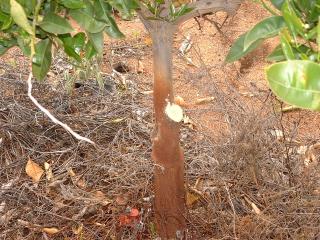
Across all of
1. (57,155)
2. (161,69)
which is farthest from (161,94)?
(57,155)

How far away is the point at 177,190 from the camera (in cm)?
187

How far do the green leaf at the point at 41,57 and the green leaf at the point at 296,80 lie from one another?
2.22 ft

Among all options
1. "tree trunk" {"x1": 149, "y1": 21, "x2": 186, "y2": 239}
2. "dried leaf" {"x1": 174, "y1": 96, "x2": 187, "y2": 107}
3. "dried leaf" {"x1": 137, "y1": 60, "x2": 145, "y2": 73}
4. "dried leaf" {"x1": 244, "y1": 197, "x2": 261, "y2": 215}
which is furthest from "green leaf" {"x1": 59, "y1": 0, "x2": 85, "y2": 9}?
"dried leaf" {"x1": 137, "y1": 60, "x2": 145, "y2": 73}

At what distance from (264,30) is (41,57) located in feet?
1.80

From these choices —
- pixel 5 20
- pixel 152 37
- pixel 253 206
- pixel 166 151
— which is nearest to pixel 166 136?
pixel 166 151

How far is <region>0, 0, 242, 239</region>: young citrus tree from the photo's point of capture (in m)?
1.19

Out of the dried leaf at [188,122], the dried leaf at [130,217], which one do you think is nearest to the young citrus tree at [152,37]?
the dried leaf at [130,217]

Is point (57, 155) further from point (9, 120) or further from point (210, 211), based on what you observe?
point (210, 211)

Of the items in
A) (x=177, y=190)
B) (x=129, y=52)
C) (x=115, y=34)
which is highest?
(x=115, y=34)

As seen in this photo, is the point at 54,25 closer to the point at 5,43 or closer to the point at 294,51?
the point at 5,43

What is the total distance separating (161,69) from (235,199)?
72cm

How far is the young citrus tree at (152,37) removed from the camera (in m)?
1.19

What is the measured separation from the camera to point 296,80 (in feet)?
2.62

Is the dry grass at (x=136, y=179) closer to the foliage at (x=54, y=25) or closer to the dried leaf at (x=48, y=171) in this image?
the dried leaf at (x=48, y=171)
